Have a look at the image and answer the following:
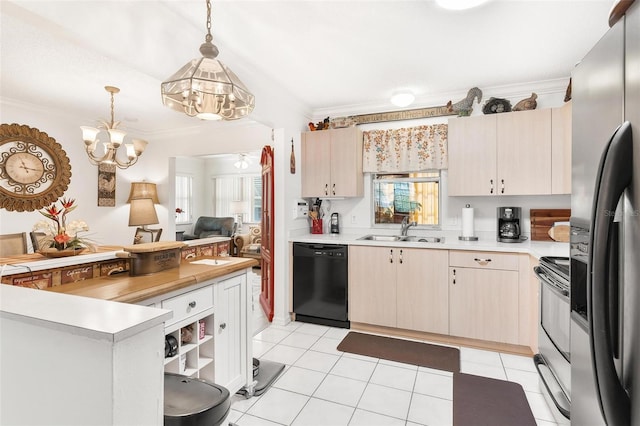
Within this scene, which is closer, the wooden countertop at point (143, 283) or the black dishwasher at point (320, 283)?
the wooden countertop at point (143, 283)

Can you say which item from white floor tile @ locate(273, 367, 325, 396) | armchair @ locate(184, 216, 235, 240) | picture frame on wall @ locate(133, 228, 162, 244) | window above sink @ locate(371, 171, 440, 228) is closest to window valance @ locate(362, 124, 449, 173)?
window above sink @ locate(371, 171, 440, 228)

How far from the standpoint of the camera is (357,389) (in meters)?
2.29

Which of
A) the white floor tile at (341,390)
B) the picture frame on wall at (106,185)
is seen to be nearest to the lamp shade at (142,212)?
the picture frame on wall at (106,185)

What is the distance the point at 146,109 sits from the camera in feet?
14.3

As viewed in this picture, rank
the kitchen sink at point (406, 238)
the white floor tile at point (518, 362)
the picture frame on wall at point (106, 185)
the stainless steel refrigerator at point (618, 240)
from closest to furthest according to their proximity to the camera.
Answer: the stainless steel refrigerator at point (618, 240), the white floor tile at point (518, 362), the kitchen sink at point (406, 238), the picture frame on wall at point (106, 185)

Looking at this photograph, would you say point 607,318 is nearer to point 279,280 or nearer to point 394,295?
point 394,295

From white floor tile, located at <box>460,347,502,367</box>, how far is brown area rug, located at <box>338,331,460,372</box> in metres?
0.06

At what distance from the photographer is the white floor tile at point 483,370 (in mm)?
2467

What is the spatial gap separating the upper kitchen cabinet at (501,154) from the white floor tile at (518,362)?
4.88 ft

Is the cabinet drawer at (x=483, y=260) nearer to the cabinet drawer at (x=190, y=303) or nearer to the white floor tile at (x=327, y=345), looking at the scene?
the white floor tile at (x=327, y=345)

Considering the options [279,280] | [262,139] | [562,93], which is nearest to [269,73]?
[262,139]

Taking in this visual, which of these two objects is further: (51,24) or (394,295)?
(394,295)

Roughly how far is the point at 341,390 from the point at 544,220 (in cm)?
257

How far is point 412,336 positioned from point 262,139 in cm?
329
